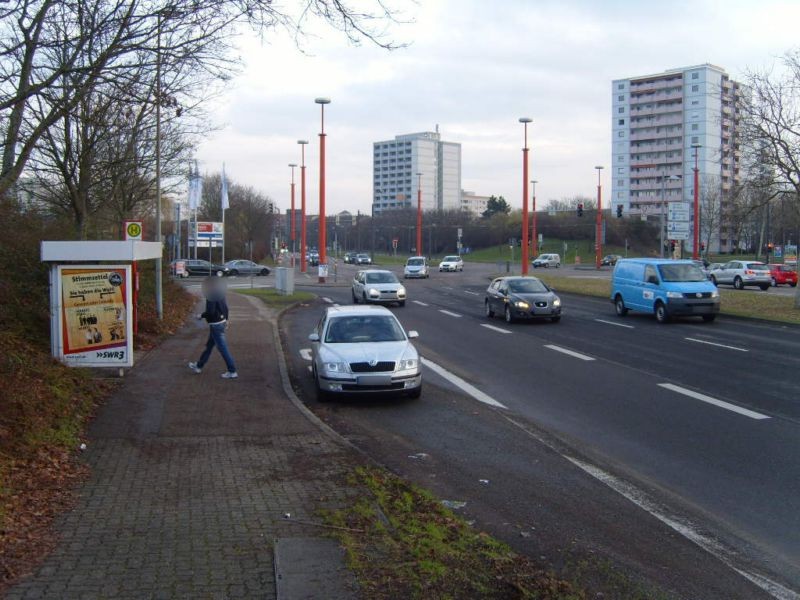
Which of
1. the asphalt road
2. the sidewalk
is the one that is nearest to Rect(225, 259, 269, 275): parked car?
the asphalt road

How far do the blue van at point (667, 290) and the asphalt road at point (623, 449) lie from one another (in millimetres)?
5692

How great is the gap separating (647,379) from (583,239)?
109843 millimetres

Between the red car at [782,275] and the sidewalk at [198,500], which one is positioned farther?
the red car at [782,275]

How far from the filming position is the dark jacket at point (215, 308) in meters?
13.0

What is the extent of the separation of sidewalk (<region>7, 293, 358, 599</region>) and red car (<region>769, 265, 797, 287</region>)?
147ft

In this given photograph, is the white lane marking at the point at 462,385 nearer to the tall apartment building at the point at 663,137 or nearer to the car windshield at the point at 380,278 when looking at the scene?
the car windshield at the point at 380,278

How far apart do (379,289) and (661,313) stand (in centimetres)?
1162

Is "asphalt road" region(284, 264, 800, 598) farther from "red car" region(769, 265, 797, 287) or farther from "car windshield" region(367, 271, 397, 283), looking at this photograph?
"red car" region(769, 265, 797, 287)

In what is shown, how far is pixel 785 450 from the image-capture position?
8.58 meters

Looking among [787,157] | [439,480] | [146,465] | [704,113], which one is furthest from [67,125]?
[704,113]

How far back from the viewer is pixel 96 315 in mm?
12125

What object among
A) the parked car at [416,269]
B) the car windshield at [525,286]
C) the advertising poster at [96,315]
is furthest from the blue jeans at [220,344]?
the parked car at [416,269]

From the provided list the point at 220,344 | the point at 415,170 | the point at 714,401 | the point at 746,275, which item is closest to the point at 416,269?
the point at 746,275

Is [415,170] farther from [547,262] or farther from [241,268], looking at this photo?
[241,268]
